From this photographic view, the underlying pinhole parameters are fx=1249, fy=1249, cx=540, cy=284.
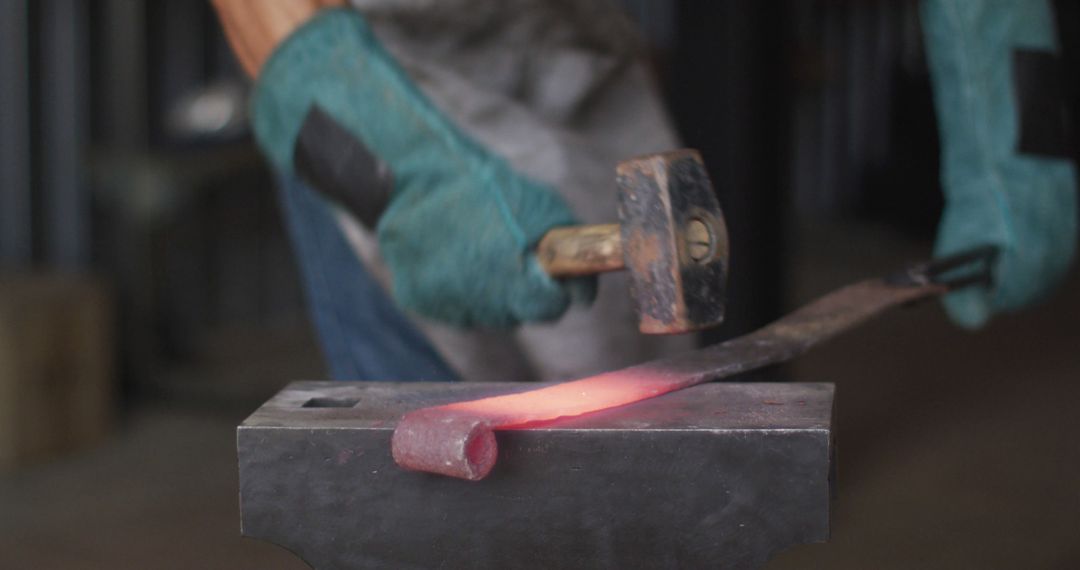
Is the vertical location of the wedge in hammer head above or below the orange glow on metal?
above

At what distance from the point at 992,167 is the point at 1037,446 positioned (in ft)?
6.28

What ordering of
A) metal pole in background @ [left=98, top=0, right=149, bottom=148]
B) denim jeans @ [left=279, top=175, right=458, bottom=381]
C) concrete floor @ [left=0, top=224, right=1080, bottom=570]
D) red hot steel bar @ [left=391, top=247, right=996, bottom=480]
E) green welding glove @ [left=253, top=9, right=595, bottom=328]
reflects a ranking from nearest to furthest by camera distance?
red hot steel bar @ [left=391, top=247, right=996, bottom=480], green welding glove @ [left=253, top=9, right=595, bottom=328], denim jeans @ [left=279, top=175, right=458, bottom=381], concrete floor @ [left=0, top=224, right=1080, bottom=570], metal pole in background @ [left=98, top=0, right=149, bottom=148]

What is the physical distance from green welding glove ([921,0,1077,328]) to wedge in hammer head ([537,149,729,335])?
65cm

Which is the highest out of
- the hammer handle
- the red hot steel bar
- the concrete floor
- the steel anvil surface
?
the hammer handle

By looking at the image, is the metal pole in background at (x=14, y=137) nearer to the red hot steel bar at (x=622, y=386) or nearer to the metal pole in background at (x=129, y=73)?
the metal pole in background at (x=129, y=73)

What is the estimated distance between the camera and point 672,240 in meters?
0.73

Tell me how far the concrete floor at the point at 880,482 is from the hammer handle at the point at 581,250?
142 cm

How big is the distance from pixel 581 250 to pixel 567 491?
0.55ft

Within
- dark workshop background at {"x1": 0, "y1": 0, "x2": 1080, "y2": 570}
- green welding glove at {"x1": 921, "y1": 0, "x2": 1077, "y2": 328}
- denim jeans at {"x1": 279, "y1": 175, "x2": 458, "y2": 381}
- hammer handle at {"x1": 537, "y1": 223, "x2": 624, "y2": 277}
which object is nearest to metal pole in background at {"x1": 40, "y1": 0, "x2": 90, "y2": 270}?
dark workshop background at {"x1": 0, "y1": 0, "x2": 1080, "y2": 570}

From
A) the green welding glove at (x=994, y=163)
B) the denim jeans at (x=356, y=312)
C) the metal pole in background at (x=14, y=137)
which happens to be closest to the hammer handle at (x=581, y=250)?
the denim jeans at (x=356, y=312)

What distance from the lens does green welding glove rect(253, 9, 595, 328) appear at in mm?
870

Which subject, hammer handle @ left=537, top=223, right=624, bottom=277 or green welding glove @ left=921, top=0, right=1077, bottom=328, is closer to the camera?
hammer handle @ left=537, top=223, right=624, bottom=277

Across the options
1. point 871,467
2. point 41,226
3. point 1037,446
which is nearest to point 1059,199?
point 871,467

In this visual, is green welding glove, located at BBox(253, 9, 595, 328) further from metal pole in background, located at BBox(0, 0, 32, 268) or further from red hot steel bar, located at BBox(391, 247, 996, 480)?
metal pole in background, located at BBox(0, 0, 32, 268)
